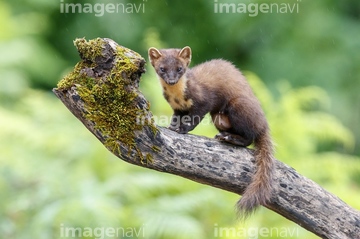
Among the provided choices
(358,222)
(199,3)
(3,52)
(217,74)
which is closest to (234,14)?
(199,3)

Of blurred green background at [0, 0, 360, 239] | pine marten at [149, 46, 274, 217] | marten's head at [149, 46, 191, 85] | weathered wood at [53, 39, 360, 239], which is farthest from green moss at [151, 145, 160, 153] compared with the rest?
blurred green background at [0, 0, 360, 239]

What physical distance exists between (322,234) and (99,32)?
7317mm

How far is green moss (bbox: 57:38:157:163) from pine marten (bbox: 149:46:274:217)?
18.5 inches

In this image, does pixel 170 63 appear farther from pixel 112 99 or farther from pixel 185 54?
pixel 112 99

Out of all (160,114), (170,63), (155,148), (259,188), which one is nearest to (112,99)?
(155,148)

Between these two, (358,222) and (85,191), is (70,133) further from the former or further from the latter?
(358,222)

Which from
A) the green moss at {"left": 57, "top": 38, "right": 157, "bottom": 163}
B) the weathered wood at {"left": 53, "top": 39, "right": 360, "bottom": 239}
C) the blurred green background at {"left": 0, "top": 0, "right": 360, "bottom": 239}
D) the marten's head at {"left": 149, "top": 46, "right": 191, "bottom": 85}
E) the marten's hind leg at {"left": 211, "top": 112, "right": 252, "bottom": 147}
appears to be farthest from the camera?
the blurred green background at {"left": 0, "top": 0, "right": 360, "bottom": 239}

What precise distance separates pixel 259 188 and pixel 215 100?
73 cm

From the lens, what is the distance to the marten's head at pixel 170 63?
16.6 ft

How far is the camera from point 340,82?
10.8m

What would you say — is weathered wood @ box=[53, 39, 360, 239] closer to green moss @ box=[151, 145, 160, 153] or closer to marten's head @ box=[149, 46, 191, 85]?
green moss @ box=[151, 145, 160, 153]

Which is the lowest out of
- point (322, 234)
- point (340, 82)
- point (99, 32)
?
point (322, 234)

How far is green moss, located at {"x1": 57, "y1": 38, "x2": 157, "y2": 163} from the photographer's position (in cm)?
432

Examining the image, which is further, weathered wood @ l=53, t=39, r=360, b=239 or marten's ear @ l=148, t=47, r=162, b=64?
marten's ear @ l=148, t=47, r=162, b=64
